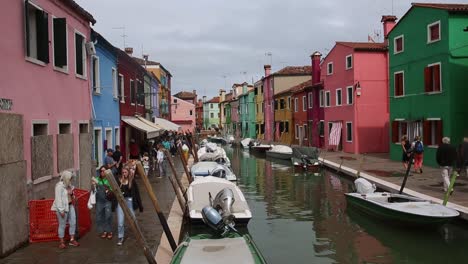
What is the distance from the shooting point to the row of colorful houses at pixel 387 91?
2062 cm

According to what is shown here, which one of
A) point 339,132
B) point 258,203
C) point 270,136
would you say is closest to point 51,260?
point 258,203

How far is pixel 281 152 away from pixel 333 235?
2235 cm

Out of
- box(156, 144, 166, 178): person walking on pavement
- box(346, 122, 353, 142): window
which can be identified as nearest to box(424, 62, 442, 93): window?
box(346, 122, 353, 142): window

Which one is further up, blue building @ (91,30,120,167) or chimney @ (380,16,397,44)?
chimney @ (380,16,397,44)

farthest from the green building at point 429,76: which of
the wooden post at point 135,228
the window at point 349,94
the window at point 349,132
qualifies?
the wooden post at point 135,228

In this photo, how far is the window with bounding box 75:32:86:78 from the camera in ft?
45.5

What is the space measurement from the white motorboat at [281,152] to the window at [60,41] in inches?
928

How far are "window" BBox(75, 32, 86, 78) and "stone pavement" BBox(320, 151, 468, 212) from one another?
1101cm

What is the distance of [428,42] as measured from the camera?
2214 cm

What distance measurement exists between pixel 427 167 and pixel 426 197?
8187 mm

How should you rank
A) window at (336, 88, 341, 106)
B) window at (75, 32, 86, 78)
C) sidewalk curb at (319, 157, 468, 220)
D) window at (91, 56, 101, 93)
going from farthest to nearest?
window at (336, 88, 341, 106)
window at (91, 56, 101, 93)
window at (75, 32, 86, 78)
sidewalk curb at (319, 157, 468, 220)

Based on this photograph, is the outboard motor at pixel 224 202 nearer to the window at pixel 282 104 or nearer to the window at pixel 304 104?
the window at pixel 304 104

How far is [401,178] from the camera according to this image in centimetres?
1872

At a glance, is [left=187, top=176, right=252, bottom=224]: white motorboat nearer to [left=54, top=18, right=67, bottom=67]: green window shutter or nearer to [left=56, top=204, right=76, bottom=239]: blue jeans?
[left=56, top=204, right=76, bottom=239]: blue jeans
